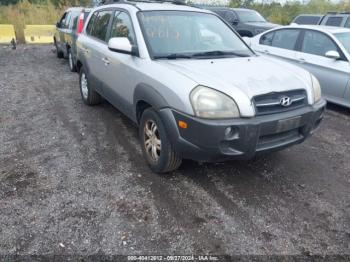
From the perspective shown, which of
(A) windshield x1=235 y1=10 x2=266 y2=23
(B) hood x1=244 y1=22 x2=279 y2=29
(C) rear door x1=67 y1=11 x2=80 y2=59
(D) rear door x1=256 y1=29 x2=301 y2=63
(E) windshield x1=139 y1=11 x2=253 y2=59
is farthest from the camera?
(A) windshield x1=235 y1=10 x2=266 y2=23

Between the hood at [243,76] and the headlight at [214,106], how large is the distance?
59 millimetres

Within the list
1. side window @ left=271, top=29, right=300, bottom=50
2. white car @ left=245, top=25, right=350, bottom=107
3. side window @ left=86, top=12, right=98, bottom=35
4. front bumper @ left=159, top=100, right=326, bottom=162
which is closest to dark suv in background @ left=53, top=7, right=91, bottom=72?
side window @ left=86, top=12, right=98, bottom=35

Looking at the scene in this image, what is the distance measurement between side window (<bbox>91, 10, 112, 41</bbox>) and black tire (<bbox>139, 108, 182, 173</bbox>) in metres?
1.87

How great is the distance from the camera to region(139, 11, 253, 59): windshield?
12.3 feet

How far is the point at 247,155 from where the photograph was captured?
3.03 m

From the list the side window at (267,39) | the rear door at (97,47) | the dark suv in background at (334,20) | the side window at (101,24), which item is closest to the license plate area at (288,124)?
the rear door at (97,47)

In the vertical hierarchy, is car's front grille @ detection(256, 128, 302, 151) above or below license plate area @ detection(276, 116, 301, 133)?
Result: below

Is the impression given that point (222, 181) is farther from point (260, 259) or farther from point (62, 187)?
point (62, 187)

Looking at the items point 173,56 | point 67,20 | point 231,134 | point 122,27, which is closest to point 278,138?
point 231,134

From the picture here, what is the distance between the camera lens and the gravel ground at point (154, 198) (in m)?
2.70

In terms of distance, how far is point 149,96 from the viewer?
3.41 meters

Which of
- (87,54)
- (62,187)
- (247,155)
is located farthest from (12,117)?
(247,155)

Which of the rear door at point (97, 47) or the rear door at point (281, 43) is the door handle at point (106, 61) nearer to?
the rear door at point (97, 47)

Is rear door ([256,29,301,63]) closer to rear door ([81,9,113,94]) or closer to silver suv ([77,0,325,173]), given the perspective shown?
silver suv ([77,0,325,173])
